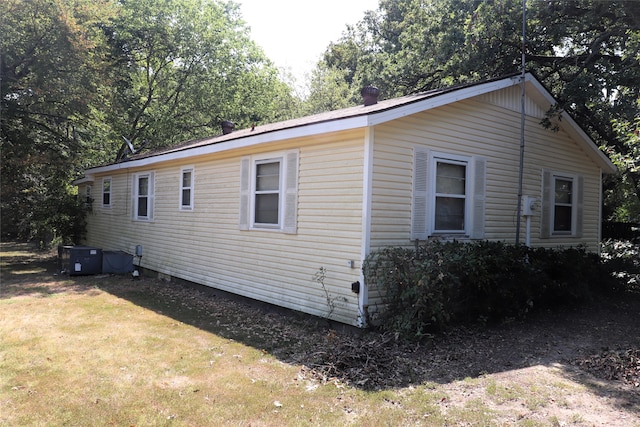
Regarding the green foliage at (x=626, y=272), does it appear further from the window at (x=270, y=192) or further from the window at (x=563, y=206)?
the window at (x=270, y=192)

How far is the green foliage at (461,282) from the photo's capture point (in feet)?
17.1

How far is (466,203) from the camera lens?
6.93 m

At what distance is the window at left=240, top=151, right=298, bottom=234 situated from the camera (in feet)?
22.4

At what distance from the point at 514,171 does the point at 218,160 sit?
222 inches

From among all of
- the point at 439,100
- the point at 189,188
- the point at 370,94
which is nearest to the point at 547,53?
the point at 370,94

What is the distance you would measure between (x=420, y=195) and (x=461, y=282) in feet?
4.62

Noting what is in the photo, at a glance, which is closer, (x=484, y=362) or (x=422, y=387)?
(x=422, y=387)

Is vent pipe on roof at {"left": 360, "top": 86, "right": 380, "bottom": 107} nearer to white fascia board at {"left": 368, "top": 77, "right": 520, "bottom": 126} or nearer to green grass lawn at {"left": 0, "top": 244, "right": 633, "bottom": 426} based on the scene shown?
white fascia board at {"left": 368, "top": 77, "right": 520, "bottom": 126}

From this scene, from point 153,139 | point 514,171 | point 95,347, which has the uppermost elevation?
point 153,139

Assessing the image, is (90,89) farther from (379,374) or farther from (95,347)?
(379,374)

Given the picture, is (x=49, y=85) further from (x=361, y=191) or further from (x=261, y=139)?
(x=361, y=191)

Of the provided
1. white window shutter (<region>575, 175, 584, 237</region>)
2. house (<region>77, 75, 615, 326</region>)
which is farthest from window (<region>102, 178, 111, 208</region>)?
white window shutter (<region>575, 175, 584, 237</region>)

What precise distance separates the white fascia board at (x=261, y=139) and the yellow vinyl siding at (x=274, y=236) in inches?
11.3

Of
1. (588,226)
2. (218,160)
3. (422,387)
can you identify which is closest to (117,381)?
(422,387)
